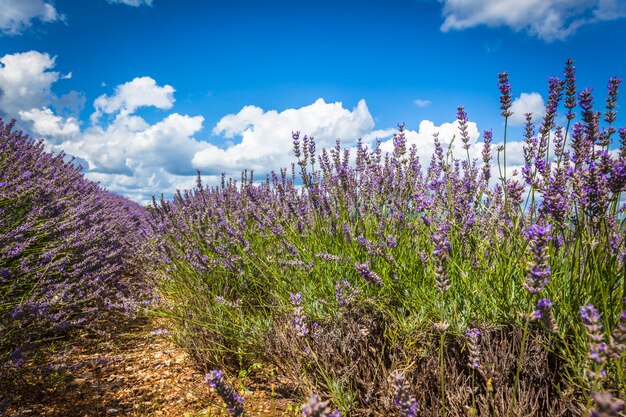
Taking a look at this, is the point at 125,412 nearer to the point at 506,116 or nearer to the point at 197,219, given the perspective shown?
the point at 197,219

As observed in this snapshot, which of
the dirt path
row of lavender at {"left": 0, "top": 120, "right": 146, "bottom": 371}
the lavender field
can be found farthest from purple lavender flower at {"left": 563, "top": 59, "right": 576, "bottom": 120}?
row of lavender at {"left": 0, "top": 120, "right": 146, "bottom": 371}

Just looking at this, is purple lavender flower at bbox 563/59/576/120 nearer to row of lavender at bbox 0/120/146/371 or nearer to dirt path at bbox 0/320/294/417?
dirt path at bbox 0/320/294/417

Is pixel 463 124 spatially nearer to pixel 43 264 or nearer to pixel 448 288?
pixel 448 288

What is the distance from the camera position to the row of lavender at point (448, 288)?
151 cm

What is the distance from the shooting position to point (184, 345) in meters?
2.95

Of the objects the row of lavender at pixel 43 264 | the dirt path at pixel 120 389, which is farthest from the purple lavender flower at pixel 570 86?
the row of lavender at pixel 43 264

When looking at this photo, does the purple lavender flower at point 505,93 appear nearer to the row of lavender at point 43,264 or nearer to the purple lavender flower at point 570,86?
the purple lavender flower at point 570,86

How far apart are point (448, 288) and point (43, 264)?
3530 mm

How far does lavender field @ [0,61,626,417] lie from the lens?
4.93ft

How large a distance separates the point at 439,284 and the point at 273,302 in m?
1.98

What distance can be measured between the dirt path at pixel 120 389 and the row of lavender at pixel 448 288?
21 cm

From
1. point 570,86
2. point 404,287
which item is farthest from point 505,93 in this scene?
point 404,287

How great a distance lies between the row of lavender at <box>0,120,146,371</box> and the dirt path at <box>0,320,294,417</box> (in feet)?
0.78

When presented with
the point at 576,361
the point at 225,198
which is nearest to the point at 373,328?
the point at 576,361
